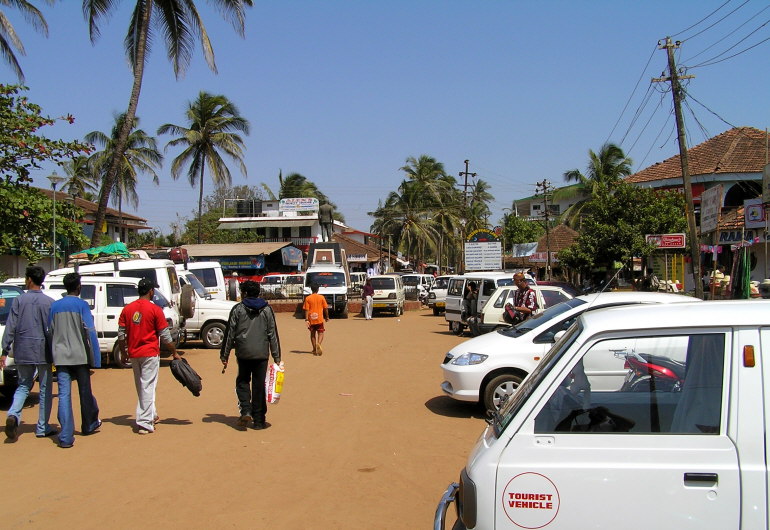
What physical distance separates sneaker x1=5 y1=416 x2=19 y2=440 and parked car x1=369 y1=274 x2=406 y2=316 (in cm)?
2277

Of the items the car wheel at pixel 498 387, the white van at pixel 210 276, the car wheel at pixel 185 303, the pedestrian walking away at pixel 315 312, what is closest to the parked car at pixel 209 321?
the car wheel at pixel 185 303

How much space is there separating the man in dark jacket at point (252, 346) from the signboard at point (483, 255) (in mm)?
28240

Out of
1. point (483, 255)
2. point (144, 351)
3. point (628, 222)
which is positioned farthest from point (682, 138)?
point (144, 351)

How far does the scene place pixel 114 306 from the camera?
13008 mm

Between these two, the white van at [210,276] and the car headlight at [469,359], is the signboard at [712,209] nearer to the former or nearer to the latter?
the car headlight at [469,359]

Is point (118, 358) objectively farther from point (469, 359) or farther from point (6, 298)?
point (469, 359)

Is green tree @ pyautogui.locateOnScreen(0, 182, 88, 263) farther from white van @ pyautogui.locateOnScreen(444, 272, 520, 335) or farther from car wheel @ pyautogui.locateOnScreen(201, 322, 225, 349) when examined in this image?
white van @ pyautogui.locateOnScreen(444, 272, 520, 335)

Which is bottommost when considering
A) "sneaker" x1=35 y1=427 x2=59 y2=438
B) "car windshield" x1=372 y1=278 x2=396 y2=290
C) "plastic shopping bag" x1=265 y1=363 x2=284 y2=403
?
"sneaker" x1=35 y1=427 x2=59 y2=438

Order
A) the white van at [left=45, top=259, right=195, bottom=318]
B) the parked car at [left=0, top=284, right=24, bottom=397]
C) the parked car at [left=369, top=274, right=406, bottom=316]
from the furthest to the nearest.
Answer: the parked car at [left=369, top=274, right=406, bottom=316], the white van at [left=45, top=259, right=195, bottom=318], the parked car at [left=0, top=284, right=24, bottom=397]

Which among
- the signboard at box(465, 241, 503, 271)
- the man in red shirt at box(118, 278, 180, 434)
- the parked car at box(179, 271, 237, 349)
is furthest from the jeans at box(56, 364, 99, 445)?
the signboard at box(465, 241, 503, 271)

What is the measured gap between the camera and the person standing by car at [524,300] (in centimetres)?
1220

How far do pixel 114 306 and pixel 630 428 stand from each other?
38.8 ft

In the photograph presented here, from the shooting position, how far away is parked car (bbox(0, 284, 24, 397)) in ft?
28.9

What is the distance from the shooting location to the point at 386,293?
1184 inches
